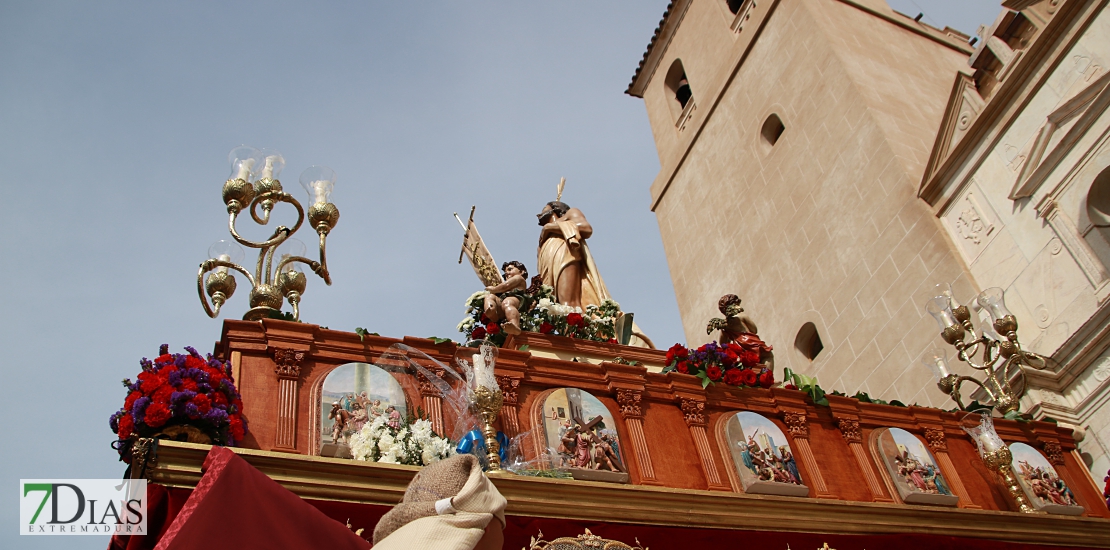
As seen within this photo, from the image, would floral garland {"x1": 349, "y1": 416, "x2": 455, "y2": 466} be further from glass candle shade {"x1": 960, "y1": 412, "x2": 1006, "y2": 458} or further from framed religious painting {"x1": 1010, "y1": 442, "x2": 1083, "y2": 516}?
framed religious painting {"x1": 1010, "y1": 442, "x2": 1083, "y2": 516}

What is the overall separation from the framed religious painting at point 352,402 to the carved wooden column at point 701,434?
2.69 m

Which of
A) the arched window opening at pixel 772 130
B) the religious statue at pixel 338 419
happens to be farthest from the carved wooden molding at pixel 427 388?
the arched window opening at pixel 772 130

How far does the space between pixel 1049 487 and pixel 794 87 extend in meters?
11.7

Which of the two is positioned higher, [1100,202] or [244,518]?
[1100,202]

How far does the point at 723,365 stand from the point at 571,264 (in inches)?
141

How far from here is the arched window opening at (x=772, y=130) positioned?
20.6 m

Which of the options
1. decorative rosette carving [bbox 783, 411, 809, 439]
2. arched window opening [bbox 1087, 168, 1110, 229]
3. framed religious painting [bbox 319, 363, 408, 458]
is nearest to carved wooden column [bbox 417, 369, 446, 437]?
framed religious painting [bbox 319, 363, 408, 458]

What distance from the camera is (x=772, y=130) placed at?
2075cm

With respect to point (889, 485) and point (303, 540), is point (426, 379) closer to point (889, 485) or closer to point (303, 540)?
point (303, 540)

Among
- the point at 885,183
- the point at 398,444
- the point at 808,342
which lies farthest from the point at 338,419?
the point at 808,342

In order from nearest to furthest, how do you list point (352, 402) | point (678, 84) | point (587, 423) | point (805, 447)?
point (352, 402) → point (587, 423) → point (805, 447) → point (678, 84)

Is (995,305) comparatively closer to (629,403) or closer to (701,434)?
(701,434)

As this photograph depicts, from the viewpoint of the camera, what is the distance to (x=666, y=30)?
26828 mm

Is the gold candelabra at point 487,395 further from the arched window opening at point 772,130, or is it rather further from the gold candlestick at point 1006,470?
the arched window opening at point 772,130
